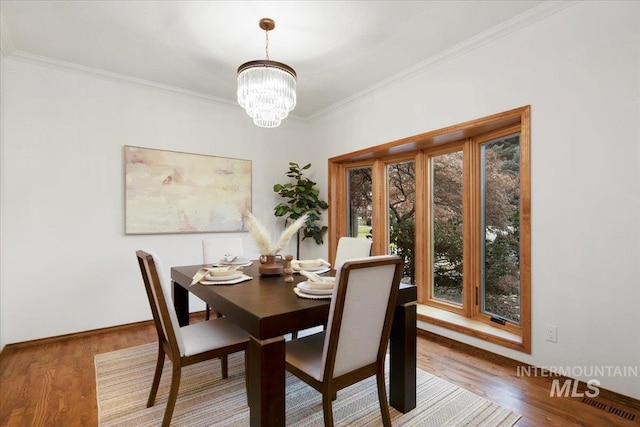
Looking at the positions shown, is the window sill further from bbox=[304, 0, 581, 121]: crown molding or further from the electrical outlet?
bbox=[304, 0, 581, 121]: crown molding

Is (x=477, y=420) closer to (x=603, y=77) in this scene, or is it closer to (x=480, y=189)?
(x=480, y=189)

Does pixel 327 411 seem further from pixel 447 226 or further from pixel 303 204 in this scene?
pixel 303 204

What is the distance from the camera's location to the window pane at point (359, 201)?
13.3ft

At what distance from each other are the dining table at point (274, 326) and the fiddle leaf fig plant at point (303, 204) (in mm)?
2030

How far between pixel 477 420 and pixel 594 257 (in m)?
1.26

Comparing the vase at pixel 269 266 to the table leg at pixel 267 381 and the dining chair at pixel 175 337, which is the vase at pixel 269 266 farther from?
the table leg at pixel 267 381

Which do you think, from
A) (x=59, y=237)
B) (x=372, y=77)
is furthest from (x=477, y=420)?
(x=59, y=237)

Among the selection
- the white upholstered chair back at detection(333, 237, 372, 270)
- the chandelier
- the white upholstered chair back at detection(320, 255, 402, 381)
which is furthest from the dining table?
the chandelier

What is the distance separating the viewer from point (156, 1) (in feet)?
7.06

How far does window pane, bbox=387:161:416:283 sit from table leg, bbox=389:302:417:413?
5.67ft

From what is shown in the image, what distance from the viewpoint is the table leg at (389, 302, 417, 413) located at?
183 cm

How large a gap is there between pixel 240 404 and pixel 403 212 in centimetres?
255

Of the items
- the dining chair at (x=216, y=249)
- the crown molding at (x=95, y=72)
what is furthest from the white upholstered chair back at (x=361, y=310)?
the crown molding at (x=95, y=72)

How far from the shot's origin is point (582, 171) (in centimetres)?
205
